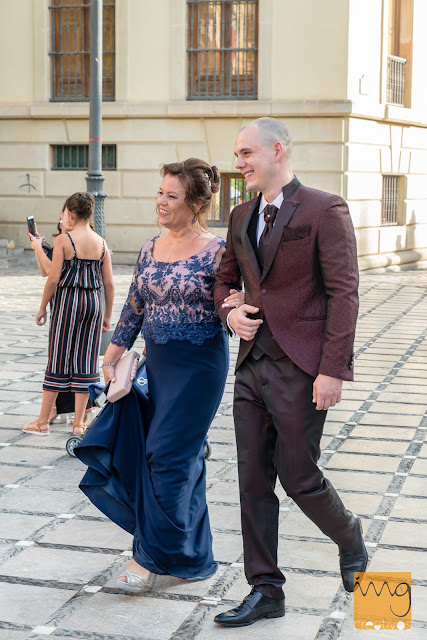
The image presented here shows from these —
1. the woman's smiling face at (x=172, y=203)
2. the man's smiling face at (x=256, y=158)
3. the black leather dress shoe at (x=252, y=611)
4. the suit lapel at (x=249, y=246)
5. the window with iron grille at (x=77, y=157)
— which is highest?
the window with iron grille at (x=77, y=157)

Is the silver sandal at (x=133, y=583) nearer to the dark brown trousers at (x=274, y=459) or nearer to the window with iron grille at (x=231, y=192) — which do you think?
the dark brown trousers at (x=274, y=459)

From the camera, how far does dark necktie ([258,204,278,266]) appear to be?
4.13 metres

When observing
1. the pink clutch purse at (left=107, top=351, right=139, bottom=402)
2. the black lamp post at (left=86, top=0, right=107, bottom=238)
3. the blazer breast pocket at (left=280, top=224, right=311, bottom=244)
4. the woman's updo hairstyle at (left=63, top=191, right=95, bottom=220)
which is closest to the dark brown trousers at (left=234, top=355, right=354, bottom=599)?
the blazer breast pocket at (left=280, top=224, right=311, bottom=244)

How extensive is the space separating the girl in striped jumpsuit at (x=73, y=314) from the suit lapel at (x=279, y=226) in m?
3.51

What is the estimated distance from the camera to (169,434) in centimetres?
464

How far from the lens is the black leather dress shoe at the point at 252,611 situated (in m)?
4.11

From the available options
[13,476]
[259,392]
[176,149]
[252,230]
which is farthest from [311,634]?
[176,149]

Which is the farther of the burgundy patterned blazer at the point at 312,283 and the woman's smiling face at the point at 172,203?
the woman's smiling face at the point at 172,203

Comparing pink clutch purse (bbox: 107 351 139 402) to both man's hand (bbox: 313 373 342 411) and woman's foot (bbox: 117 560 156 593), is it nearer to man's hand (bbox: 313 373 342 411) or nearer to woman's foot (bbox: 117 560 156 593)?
woman's foot (bbox: 117 560 156 593)

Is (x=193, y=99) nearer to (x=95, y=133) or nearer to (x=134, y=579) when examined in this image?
(x=95, y=133)

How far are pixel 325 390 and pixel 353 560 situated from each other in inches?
30.4

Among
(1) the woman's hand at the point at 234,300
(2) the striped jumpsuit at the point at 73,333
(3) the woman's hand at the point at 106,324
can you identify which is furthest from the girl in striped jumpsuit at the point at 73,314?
(1) the woman's hand at the point at 234,300

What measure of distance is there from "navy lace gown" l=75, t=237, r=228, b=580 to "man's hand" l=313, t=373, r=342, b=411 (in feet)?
2.79

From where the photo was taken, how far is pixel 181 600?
14.5 ft
